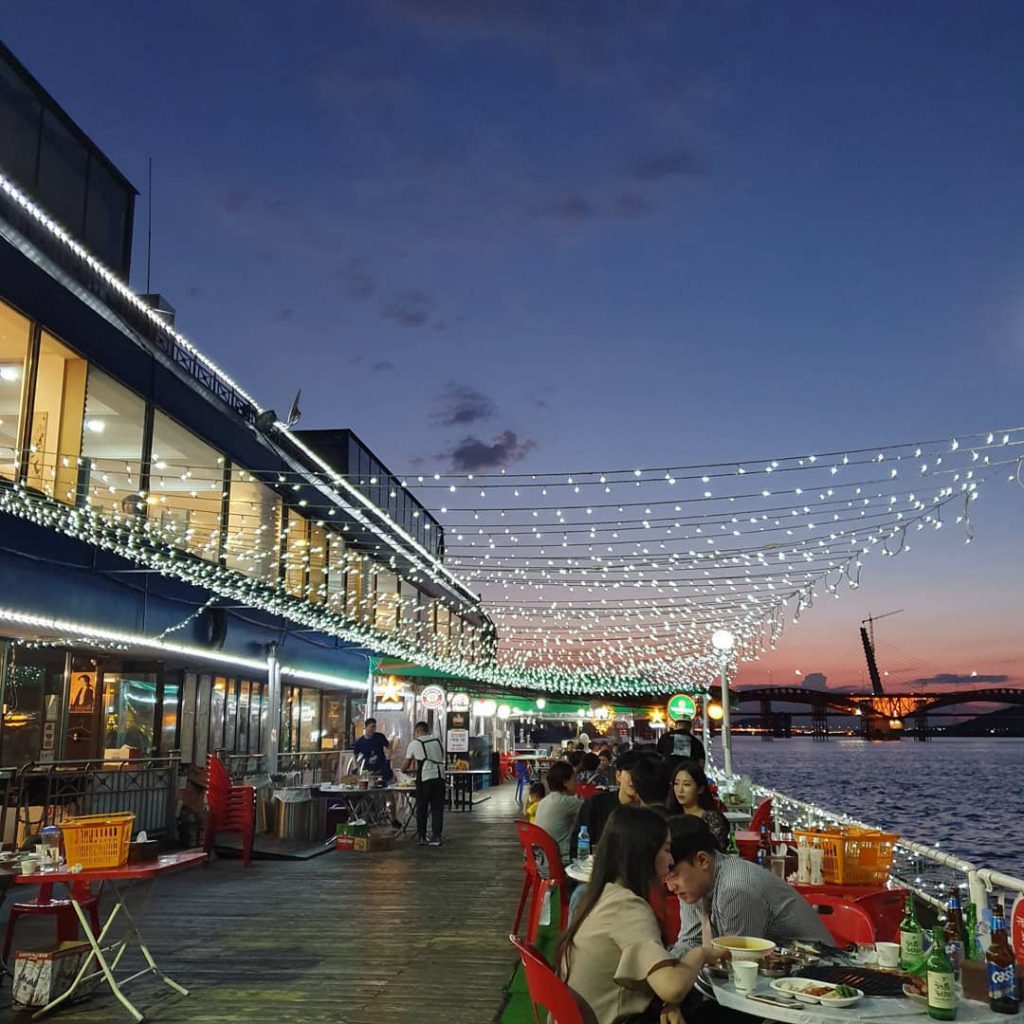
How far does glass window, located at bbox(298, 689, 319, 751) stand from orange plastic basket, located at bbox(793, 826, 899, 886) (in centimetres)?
1784

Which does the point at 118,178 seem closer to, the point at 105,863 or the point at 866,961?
the point at 105,863

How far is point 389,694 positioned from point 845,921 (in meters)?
21.4

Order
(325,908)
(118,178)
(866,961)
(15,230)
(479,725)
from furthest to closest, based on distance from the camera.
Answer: (479,725), (118,178), (15,230), (325,908), (866,961)

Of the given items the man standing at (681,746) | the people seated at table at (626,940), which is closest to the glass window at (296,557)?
the man standing at (681,746)

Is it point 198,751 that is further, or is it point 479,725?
point 479,725

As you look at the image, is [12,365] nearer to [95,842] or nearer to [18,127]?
[18,127]

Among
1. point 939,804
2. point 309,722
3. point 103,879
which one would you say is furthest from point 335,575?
point 939,804

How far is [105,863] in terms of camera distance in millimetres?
6273

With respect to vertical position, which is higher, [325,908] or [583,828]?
[583,828]

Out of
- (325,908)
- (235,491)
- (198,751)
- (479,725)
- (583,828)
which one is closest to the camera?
(583,828)

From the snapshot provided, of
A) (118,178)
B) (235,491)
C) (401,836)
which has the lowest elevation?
(401,836)

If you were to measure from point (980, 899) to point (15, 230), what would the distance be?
37.2ft

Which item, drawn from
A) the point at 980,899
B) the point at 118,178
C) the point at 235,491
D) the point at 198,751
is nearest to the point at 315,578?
the point at 235,491

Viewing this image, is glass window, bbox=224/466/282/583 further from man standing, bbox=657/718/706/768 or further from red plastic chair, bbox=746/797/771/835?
red plastic chair, bbox=746/797/771/835
